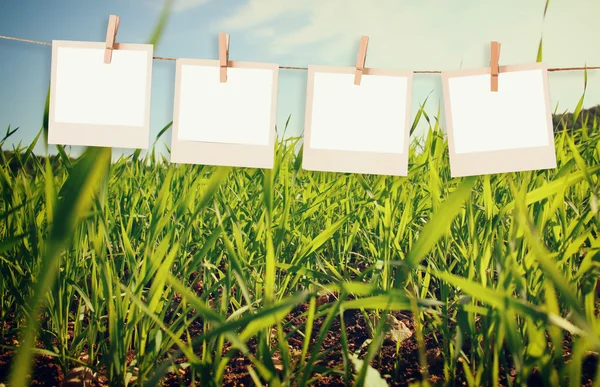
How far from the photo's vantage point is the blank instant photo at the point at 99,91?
865 mm

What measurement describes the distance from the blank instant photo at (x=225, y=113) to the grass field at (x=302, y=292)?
0.27ft

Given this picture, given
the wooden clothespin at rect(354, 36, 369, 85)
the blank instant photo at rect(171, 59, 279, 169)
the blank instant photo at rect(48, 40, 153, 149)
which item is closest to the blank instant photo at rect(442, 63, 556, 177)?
the wooden clothespin at rect(354, 36, 369, 85)

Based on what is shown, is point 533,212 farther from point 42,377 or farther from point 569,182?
point 42,377

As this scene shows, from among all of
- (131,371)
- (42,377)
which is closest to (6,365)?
(42,377)

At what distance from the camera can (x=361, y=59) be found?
2.75ft

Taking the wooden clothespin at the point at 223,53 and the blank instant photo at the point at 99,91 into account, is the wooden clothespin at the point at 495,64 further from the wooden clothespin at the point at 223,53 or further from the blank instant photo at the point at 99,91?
the blank instant photo at the point at 99,91

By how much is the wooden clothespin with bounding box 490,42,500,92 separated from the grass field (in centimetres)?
19

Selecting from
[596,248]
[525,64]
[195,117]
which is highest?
[525,64]

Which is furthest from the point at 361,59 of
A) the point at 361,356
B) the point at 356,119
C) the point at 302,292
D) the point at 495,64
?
the point at 361,356

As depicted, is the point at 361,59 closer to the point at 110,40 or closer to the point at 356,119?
the point at 356,119

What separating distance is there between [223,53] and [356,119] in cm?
30

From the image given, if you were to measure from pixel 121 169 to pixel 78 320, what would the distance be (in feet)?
2.09

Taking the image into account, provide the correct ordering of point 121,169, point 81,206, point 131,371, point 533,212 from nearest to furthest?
point 81,206
point 131,371
point 533,212
point 121,169

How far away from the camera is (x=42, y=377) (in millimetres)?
833
